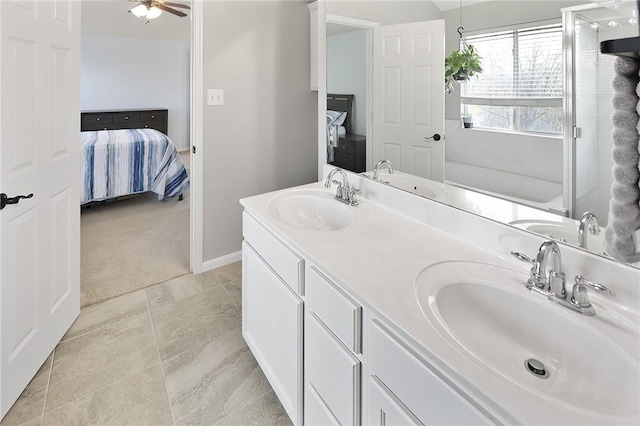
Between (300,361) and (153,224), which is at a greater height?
(153,224)

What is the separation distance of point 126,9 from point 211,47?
3898 millimetres

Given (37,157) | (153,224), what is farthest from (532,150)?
(153,224)

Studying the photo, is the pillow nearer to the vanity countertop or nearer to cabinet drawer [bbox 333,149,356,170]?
cabinet drawer [bbox 333,149,356,170]

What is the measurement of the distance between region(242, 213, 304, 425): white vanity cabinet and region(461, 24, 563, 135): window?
80cm

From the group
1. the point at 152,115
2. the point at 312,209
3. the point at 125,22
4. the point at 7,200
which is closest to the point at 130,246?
the point at 7,200

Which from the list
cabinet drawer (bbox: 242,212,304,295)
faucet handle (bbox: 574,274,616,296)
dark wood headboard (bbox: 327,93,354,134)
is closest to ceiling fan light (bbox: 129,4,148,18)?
dark wood headboard (bbox: 327,93,354,134)

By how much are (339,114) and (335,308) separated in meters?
1.30

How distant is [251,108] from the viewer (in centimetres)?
278

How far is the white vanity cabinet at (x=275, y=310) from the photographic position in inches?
50.8

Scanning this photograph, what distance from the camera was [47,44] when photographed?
5.42 ft

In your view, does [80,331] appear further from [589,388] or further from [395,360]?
[589,388]

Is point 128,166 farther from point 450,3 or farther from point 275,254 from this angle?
point 450,3

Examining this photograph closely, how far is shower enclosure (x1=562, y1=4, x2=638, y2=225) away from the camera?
0.87m

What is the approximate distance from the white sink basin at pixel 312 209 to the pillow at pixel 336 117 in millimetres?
425
